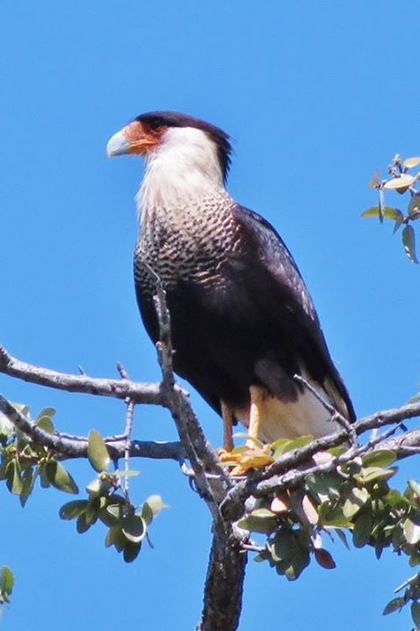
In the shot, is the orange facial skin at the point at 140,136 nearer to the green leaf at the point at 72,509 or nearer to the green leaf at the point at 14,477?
the green leaf at the point at 14,477

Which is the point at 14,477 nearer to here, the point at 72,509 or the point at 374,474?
the point at 72,509

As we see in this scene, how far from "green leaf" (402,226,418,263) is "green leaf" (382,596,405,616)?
3.18 ft

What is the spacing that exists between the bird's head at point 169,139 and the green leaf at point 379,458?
115 inches

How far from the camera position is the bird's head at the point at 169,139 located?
21.1ft

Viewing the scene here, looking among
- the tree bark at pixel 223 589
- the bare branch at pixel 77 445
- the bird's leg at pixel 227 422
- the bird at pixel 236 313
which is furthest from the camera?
the bird's leg at pixel 227 422

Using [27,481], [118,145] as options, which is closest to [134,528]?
[27,481]

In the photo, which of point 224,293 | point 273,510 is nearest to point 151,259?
point 224,293

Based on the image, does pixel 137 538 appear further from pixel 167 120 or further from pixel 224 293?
pixel 167 120

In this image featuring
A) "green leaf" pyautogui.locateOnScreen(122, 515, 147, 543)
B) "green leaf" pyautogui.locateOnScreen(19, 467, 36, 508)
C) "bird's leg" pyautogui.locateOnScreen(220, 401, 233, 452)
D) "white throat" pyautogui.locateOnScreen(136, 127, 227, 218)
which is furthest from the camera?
"white throat" pyautogui.locateOnScreen(136, 127, 227, 218)

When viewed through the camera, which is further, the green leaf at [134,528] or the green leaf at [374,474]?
the green leaf at [134,528]

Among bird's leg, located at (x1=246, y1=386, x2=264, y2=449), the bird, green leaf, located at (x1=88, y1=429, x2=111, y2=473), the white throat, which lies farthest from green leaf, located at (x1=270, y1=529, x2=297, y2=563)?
the white throat

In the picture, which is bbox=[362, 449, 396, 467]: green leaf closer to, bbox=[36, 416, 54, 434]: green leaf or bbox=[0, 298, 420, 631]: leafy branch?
bbox=[0, 298, 420, 631]: leafy branch

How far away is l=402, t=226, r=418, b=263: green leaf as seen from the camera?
3.73 m

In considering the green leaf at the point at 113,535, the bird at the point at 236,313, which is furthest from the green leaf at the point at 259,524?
the bird at the point at 236,313
